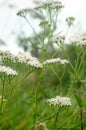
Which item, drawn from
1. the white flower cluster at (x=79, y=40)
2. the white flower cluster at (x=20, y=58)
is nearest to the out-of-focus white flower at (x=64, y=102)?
the white flower cluster at (x=20, y=58)

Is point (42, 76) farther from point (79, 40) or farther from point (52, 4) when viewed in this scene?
point (52, 4)

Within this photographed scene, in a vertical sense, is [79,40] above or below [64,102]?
above

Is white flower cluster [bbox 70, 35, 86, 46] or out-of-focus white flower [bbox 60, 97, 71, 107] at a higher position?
white flower cluster [bbox 70, 35, 86, 46]

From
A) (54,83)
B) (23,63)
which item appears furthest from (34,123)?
(54,83)

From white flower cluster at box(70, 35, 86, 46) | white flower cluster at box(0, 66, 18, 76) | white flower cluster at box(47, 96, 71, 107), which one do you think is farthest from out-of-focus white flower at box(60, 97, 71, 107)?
white flower cluster at box(70, 35, 86, 46)

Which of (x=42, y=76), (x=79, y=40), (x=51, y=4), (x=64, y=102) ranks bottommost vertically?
(x=64, y=102)

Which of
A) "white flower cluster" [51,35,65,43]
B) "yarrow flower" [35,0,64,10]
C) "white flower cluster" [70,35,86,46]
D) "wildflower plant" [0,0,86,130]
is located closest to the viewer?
"wildflower plant" [0,0,86,130]

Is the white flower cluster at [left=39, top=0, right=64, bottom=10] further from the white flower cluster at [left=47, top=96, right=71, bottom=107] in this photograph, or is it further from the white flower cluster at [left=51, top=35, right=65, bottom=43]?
the white flower cluster at [left=47, top=96, right=71, bottom=107]

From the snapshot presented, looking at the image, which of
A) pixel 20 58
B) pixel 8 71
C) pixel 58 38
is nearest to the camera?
pixel 8 71

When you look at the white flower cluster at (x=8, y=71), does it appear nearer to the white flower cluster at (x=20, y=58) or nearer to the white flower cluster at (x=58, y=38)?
the white flower cluster at (x=20, y=58)

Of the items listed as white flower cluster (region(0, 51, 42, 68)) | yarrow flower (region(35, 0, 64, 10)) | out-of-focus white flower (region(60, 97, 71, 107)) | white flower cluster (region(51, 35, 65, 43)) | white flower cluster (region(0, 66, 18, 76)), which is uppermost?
yarrow flower (region(35, 0, 64, 10))

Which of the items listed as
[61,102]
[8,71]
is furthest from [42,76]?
[8,71]

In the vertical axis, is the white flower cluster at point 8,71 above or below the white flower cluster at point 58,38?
below
